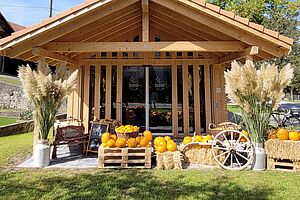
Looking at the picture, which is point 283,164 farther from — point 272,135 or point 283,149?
point 272,135

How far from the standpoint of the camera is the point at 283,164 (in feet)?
14.6

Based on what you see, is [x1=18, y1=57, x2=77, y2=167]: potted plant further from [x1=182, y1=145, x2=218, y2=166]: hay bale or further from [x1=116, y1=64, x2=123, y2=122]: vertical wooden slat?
[x1=182, y1=145, x2=218, y2=166]: hay bale

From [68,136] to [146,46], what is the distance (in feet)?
8.73

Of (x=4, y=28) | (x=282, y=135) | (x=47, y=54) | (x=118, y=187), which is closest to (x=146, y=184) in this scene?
(x=118, y=187)

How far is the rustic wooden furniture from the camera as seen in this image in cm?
512

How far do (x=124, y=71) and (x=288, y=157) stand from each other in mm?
4957

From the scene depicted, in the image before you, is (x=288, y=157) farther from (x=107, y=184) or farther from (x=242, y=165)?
(x=107, y=184)

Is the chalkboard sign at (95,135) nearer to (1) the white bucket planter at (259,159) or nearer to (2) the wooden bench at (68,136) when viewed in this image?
(2) the wooden bench at (68,136)

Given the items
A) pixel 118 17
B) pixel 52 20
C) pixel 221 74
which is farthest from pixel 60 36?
pixel 221 74

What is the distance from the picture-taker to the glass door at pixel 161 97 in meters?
7.33

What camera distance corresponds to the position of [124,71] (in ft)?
24.2

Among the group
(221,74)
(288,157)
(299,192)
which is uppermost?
(221,74)

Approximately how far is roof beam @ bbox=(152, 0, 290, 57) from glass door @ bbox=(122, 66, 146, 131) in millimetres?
2742

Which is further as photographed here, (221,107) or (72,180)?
(221,107)
